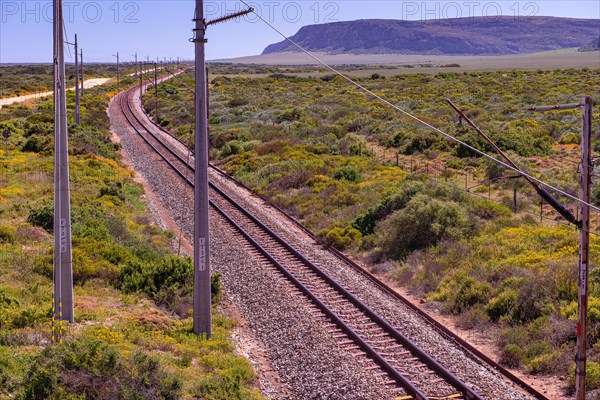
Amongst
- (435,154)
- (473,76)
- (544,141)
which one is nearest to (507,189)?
(435,154)

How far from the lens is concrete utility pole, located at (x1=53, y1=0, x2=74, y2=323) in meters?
11.9

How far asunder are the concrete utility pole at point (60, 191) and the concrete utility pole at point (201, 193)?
7.88 feet

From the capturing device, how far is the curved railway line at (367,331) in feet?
38.1

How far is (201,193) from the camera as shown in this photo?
13141mm

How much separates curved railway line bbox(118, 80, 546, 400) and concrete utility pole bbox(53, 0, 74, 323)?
17.7ft

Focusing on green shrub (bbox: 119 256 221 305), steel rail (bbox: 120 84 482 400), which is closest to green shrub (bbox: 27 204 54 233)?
green shrub (bbox: 119 256 221 305)

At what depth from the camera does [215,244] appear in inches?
842

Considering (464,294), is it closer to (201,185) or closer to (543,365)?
(543,365)

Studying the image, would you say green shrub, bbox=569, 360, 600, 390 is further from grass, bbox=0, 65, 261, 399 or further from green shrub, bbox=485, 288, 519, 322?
grass, bbox=0, 65, 261, 399

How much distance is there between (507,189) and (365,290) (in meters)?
12.5

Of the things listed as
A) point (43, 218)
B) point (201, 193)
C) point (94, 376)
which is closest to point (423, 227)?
point (201, 193)

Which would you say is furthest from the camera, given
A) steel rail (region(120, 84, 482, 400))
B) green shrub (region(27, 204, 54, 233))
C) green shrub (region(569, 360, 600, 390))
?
green shrub (region(27, 204, 54, 233))

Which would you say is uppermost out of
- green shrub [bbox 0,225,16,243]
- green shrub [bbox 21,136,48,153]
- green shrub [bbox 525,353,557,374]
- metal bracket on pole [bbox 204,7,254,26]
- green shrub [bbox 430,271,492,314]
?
metal bracket on pole [bbox 204,7,254,26]

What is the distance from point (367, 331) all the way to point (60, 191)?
22.4 feet
